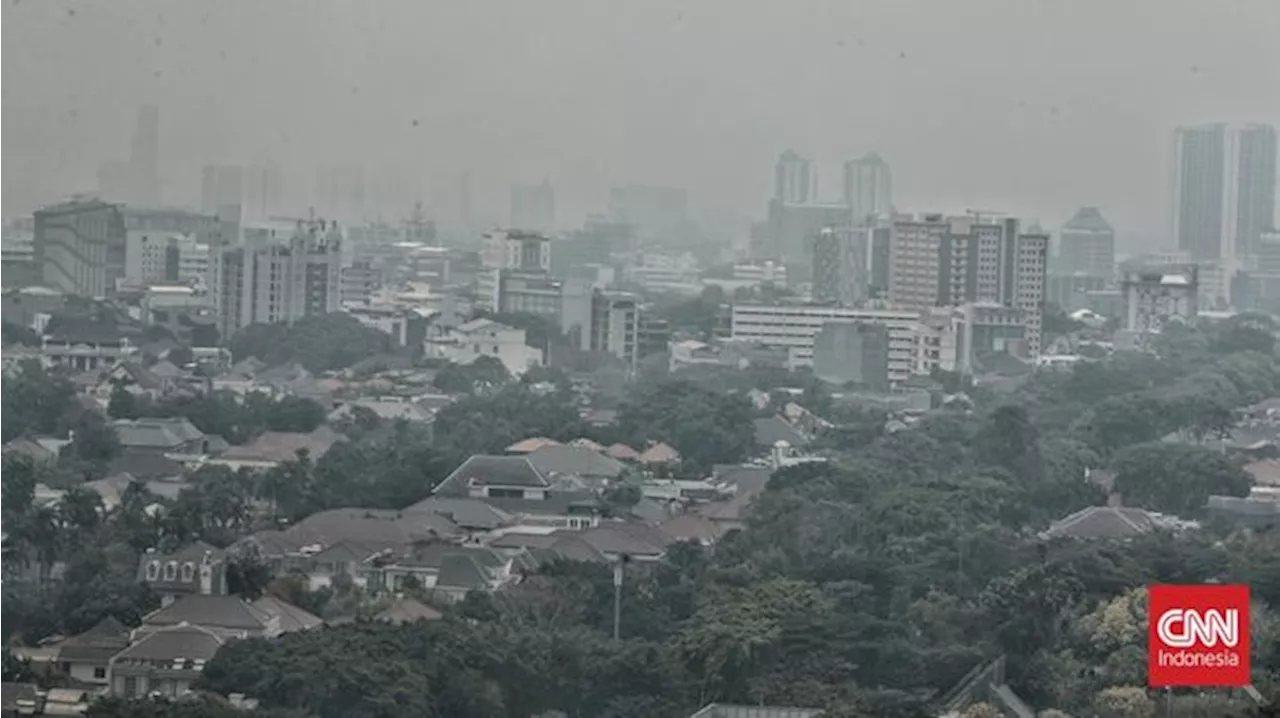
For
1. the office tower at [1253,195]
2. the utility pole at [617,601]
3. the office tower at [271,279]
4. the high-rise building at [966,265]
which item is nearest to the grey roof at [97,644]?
the utility pole at [617,601]

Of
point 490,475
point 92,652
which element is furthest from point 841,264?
point 92,652

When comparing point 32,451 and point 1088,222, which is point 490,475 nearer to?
point 32,451

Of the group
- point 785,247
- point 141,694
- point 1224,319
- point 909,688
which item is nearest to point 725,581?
point 909,688

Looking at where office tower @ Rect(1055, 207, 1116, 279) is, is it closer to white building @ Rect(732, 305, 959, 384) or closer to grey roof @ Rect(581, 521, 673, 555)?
white building @ Rect(732, 305, 959, 384)

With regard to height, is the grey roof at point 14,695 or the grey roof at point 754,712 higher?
the grey roof at point 754,712

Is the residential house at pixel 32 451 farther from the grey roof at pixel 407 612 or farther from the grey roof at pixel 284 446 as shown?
the grey roof at pixel 407 612

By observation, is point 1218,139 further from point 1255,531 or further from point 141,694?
point 141,694

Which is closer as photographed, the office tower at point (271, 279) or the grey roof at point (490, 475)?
the grey roof at point (490, 475)
